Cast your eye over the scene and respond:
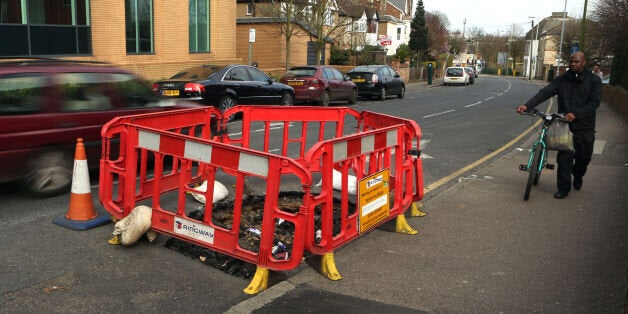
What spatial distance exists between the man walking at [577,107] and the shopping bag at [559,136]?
0.11 metres

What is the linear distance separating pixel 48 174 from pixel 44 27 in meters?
14.3

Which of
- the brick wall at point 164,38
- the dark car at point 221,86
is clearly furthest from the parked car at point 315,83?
the brick wall at point 164,38

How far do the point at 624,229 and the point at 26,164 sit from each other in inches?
258

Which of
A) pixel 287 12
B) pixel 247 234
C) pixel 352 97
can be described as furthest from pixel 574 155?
pixel 287 12

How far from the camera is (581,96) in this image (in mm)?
7086

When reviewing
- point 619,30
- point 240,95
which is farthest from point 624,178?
point 619,30

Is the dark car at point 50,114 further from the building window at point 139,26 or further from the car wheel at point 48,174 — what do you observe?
the building window at point 139,26

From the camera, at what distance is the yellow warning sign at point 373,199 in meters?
5.02

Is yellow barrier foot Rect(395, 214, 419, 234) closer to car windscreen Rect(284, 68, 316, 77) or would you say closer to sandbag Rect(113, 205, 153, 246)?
sandbag Rect(113, 205, 153, 246)

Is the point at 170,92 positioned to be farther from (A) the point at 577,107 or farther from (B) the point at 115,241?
(A) the point at 577,107

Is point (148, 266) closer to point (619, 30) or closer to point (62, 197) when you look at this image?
point (62, 197)

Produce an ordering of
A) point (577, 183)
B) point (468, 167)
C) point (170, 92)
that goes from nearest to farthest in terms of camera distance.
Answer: point (577, 183) → point (468, 167) → point (170, 92)

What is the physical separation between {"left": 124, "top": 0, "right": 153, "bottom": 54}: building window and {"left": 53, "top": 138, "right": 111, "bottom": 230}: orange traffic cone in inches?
694

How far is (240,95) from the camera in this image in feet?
50.8
